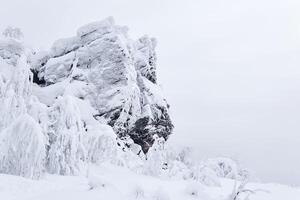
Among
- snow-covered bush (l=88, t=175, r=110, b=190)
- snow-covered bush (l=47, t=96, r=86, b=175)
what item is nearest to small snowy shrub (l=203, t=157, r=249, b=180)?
snow-covered bush (l=47, t=96, r=86, b=175)

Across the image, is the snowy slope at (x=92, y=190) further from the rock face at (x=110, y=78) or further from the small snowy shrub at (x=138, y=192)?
the rock face at (x=110, y=78)

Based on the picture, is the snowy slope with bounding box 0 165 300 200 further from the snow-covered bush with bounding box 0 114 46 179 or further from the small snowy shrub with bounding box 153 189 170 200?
the snow-covered bush with bounding box 0 114 46 179

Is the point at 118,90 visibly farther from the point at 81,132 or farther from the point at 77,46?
the point at 81,132

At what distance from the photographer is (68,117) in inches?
813

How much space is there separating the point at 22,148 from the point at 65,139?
226 centimetres

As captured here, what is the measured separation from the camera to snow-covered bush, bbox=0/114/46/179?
17828mm

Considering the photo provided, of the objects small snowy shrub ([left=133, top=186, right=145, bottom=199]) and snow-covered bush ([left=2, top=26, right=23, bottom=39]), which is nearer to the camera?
small snowy shrub ([left=133, top=186, right=145, bottom=199])

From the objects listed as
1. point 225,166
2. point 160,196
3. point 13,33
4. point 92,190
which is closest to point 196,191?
point 160,196

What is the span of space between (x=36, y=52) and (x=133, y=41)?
9542mm

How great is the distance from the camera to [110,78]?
3841 centimetres

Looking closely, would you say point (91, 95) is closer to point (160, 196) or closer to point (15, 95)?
point (15, 95)

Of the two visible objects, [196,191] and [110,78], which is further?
[110,78]

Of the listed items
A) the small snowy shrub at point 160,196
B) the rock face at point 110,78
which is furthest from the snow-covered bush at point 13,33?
the small snowy shrub at point 160,196

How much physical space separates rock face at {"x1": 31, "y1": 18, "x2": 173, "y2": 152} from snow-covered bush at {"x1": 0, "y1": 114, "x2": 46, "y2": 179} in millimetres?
17958
